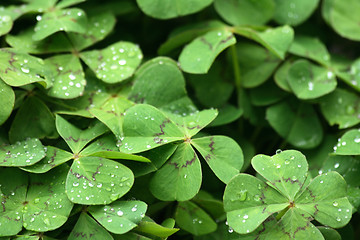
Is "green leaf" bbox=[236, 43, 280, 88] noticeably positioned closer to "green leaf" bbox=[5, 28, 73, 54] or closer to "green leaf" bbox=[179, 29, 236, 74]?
"green leaf" bbox=[179, 29, 236, 74]

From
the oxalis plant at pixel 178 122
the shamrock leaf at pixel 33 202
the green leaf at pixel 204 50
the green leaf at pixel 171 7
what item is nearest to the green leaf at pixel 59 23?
the oxalis plant at pixel 178 122

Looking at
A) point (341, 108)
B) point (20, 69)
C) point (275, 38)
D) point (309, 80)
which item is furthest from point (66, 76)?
point (341, 108)

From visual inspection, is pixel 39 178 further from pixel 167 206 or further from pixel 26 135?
pixel 167 206

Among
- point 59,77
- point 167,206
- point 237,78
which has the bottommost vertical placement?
point 167,206

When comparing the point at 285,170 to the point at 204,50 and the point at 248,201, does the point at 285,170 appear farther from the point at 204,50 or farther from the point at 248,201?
the point at 204,50

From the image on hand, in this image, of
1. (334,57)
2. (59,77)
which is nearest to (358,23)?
(334,57)

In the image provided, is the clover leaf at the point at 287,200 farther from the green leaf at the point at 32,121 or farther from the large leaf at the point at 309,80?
the green leaf at the point at 32,121
